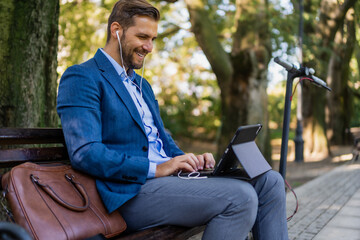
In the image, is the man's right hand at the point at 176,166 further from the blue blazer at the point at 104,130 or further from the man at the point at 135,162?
the blue blazer at the point at 104,130

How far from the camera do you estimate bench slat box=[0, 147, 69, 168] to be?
8.43 ft

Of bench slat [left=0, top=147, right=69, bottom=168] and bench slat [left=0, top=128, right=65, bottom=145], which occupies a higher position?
bench slat [left=0, top=128, right=65, bottom=145]

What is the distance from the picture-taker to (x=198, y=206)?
97.3 inches

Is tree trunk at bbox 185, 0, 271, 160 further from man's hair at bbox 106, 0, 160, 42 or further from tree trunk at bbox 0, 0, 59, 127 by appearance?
man's hair at bbox 106, 0, 160, 42

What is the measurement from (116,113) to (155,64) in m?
18.6

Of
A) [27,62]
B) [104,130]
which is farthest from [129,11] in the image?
[27,62]

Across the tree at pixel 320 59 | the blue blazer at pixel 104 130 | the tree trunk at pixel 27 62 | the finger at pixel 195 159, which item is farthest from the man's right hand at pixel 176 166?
the tree at pixel 320 59

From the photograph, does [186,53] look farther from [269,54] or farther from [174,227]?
[174,227]

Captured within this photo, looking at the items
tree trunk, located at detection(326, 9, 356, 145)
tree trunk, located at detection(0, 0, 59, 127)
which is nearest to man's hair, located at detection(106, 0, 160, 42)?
tree trunk, located at detection(0, 0, 59, 127)

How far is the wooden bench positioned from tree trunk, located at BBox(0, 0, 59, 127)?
1199 millimetres

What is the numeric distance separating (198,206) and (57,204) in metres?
0.73

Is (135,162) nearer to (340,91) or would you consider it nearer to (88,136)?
(88,136)

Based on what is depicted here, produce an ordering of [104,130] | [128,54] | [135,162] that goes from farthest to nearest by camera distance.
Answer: [128,54] → [104,130] → [135,162]

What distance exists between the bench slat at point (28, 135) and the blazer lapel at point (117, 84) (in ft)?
1.57
